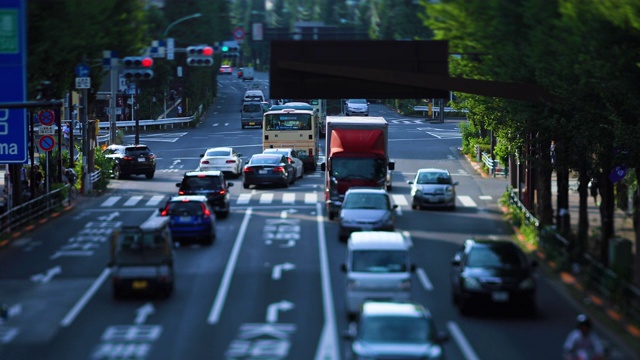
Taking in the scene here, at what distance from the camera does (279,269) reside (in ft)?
114

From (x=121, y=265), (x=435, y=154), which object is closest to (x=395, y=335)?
(x=121, y=265)

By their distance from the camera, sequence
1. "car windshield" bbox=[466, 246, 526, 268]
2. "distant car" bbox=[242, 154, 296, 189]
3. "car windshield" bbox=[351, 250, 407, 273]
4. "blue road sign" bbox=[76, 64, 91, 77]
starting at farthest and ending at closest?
"distant car" bbox=[242, 154, 296, 189], "blue road sign" bbox=[76, 64, 91, 77], "car windshield" bbox=[351, 250, 407, 273], "car windshield" bbox=[466, 246, 526, 268]

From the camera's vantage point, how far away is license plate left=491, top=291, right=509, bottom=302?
89.3ft

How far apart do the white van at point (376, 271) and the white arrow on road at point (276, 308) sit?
1.76m

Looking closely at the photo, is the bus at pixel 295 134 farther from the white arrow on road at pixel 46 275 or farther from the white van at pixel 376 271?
the white van at pixel 376 271

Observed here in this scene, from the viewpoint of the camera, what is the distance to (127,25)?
52531mm

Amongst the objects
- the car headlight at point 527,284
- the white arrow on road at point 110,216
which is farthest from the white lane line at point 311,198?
the car headlight at point 527,284

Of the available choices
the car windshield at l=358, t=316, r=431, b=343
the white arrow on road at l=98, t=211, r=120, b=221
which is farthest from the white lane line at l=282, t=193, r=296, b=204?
the car windshield at l=358, t=316, r=431, b=343

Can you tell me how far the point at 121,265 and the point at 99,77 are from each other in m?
28.2

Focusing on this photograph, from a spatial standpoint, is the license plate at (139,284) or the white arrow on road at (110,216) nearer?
the license plate at (139,284)

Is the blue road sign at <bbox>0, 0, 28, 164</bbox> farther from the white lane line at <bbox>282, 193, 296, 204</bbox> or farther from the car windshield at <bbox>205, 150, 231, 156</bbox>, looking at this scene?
the car windshield at <bbox>205, 150, 231, 156</bbox>

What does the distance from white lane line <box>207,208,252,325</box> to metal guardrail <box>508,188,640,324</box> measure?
921 centimetres

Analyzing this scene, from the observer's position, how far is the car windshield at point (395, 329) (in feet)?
68.6

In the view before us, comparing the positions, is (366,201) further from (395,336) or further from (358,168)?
(395,336)
